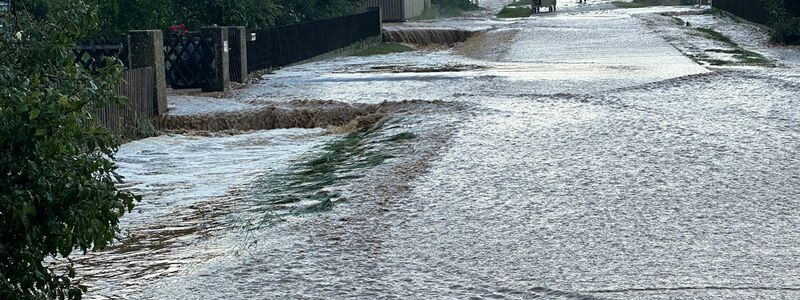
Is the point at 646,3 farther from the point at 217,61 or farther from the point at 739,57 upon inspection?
the point at 217,61

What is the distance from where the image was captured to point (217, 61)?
24.9 metres

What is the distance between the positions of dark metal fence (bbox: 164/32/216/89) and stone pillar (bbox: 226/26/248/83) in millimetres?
1168

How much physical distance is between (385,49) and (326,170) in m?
26.4

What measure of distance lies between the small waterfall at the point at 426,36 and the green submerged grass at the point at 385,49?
2.05 meters

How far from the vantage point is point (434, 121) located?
17.4 metres

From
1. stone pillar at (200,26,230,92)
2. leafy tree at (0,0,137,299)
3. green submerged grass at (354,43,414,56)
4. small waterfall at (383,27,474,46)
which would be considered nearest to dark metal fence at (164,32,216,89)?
stone pillar at (200,26,230,92)

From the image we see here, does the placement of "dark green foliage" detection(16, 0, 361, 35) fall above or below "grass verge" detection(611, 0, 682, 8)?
above

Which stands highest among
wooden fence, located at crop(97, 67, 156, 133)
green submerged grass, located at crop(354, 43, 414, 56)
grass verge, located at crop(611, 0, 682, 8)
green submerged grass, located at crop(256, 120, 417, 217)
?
wooden fence, located at crop(97, 67, 156, 133)

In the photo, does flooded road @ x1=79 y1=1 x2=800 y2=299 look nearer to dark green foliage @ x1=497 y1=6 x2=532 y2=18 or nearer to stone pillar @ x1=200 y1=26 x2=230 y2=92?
stone pillar @ x1=200 y1=26 x2=230 y2=92

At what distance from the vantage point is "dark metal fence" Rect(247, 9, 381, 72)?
96.9 ft

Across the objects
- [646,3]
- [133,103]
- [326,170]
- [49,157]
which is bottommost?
[646,3]

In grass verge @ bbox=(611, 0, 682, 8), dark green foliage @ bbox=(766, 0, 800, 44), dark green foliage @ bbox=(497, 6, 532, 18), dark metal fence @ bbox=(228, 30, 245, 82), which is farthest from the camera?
grass verge @ bbox=(611, 0, 682, 8)

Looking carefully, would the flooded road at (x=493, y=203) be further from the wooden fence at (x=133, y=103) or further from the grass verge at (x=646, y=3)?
the grass verge at (x=646, y=3)

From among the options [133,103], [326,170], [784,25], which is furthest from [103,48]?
[784,25]
